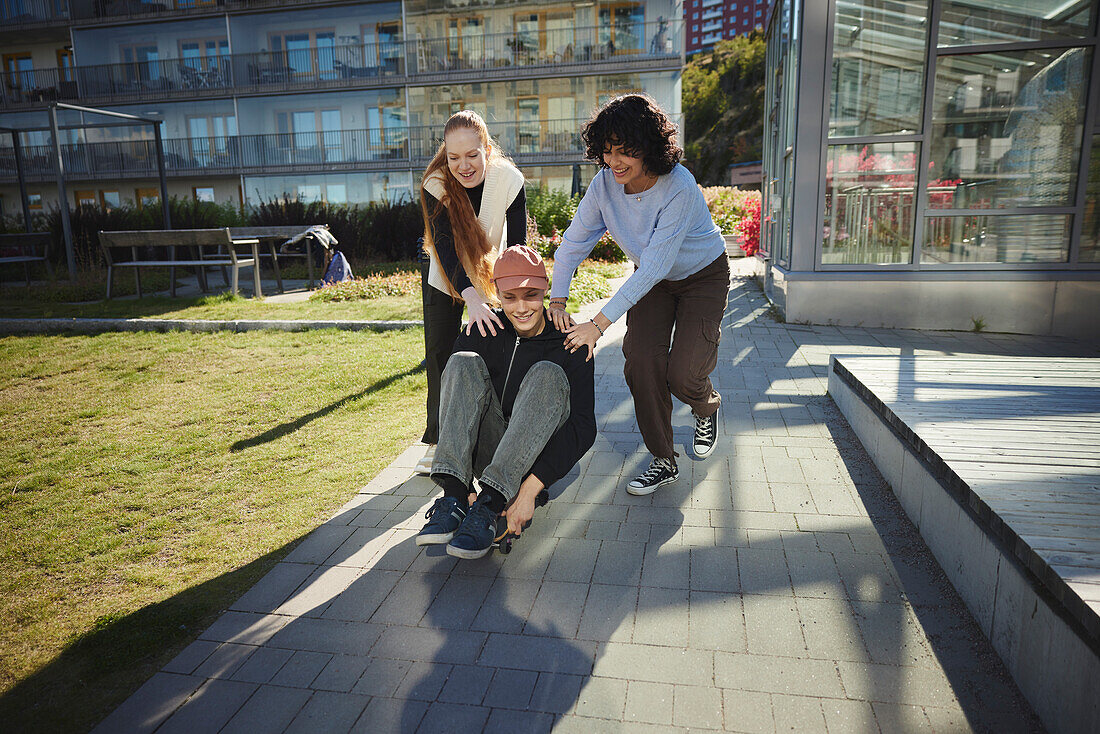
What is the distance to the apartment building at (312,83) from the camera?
2773cm

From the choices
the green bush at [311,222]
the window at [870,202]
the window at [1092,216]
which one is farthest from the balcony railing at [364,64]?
the window at [1092,216]

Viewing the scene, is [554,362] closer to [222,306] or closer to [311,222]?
[222,306]

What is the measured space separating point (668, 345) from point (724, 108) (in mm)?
69361

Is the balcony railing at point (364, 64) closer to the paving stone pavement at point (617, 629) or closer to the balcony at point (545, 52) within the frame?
the balcony at point (545, 52)

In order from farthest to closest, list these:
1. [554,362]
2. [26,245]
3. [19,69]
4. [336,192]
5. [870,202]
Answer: [19,69]
[336,192]
[26,245]
[870,202]
[554,362]

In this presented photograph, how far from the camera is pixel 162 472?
13.5ft

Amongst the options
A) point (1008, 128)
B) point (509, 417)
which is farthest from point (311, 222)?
point (509, 417)

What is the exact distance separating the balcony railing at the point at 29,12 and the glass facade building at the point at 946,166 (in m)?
35.3

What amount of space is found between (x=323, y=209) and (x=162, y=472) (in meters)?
14.3

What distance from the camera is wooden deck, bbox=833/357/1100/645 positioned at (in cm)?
199

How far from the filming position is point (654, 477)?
12.2 ft

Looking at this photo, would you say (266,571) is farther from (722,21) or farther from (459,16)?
(722,21)

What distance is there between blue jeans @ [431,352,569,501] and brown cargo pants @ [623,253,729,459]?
2.36ft

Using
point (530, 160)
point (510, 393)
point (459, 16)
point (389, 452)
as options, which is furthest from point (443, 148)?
point (459, 16)
